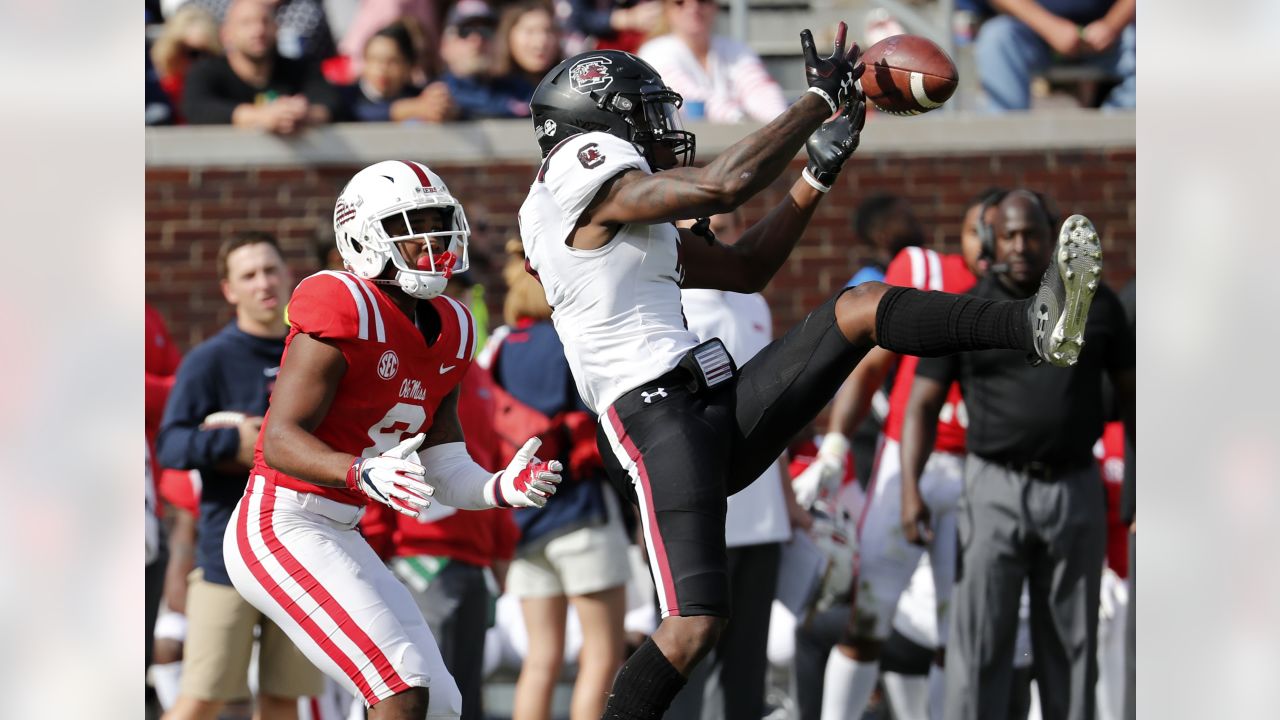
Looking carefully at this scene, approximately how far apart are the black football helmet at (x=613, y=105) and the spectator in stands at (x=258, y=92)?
203 inches

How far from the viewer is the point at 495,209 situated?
9578 millimetres

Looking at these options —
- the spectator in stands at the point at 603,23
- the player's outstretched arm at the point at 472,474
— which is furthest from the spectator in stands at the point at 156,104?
the player's outstretched arm at the point at 472,474

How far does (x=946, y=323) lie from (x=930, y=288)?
228 centimetres

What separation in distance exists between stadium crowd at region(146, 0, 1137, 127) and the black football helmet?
4.61 meters

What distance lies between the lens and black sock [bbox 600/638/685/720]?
163 inches

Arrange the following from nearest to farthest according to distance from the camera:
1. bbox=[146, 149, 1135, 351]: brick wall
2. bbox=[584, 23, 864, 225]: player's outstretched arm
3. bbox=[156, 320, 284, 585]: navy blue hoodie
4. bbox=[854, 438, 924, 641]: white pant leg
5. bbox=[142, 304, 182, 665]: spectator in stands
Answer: bbox=[584, 23, 864, 225]: player's outstretched arm, bbox=[156, 320, 284, 585]: navy blue hoodie, bbox=[142, 304, 182, 665]: spectator in stands, bbox=[854, 438, 924, 641]: white pant leg, bbox=[146, 149, 1135, 351]: brick wall

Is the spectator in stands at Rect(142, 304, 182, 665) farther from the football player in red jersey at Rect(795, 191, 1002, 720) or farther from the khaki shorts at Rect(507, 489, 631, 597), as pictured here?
the football player in red jersey at Rect(795, 191, 1002, 720)

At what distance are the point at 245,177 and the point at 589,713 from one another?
4605 mm

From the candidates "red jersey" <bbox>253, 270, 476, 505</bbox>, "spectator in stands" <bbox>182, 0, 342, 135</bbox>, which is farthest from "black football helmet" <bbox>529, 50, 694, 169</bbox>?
"spectator in stands" <bbox>182, 0, 342, 135</bbox>

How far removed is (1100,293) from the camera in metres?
6.19

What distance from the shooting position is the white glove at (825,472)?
6340 mm

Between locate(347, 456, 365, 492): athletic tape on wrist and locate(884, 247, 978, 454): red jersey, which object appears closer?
locate(347, 456, 365, 492): athletic tape on wrist

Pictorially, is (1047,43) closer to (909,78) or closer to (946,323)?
(909,78)
